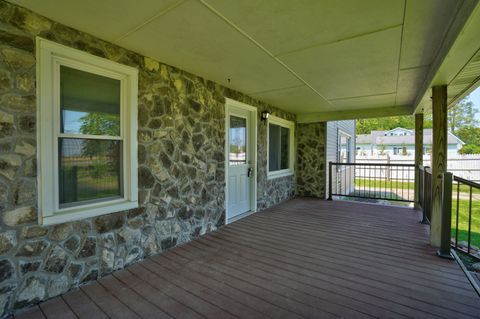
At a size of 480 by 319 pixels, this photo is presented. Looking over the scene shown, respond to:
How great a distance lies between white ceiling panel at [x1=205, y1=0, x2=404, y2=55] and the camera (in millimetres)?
1824

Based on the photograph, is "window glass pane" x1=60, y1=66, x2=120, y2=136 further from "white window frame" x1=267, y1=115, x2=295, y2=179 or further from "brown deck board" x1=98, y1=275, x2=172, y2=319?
"white window frame" x1=267, y1=115, x2=295, y2=179

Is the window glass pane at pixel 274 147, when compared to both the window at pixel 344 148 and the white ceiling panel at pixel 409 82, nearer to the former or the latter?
the white ceiling panel at pixel 409 82

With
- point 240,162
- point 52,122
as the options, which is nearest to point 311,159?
point 240,162

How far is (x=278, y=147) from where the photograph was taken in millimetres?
6262

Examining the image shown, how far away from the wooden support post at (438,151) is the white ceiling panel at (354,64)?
653 mm

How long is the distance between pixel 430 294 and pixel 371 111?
463 centimetres

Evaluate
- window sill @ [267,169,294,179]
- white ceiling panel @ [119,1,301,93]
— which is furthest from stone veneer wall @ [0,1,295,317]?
window sill @ [267,169,294,179]

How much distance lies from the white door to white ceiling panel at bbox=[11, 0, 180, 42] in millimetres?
2402

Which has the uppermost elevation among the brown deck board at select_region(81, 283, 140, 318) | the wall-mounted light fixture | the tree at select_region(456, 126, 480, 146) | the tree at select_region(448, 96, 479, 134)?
the tree at select_region(448, 96, 479, 134)

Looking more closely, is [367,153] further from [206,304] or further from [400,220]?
[206,304]

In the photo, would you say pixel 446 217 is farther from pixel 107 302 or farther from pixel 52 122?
pixel 52 122

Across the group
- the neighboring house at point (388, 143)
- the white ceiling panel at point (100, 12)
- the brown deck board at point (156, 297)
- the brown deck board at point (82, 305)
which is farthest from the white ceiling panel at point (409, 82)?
the neighboring house at point (388, 143)

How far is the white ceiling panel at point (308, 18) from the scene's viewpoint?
5.98ft

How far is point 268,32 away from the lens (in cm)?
226
